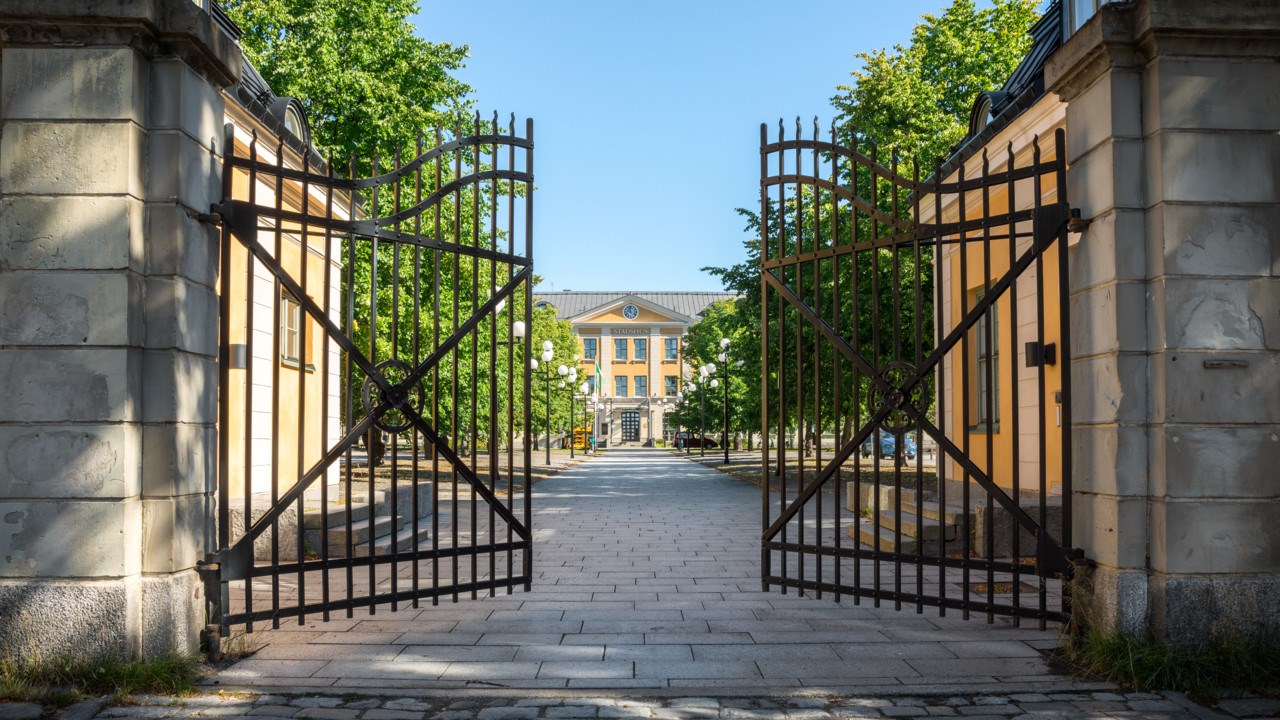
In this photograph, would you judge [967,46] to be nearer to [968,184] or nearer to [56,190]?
[968,184]

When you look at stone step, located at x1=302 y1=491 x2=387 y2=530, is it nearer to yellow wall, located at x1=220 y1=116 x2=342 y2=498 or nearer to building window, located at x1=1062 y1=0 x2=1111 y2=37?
yellow wall, located at x1=220 y1=116 x2=342 y2=498

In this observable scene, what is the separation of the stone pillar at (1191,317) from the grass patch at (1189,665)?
Answer: 8 cm

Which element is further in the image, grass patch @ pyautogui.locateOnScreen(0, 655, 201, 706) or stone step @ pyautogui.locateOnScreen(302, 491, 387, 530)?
stone step @ pyautogui.locateOnScreen(302, 491, 387, 530)

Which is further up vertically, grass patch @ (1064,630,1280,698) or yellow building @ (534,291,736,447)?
yellow building @ (534,291,736,447)

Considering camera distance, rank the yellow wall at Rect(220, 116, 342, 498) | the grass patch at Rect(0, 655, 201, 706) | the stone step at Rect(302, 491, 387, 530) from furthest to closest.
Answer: the yellow wall at Rect(220, 116, 342, 498) → the stone step at Rect(302, 491, 387, 530) → the grass patch at Rect(0, 655, 201, 706)

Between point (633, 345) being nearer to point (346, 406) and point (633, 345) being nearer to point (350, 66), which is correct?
point (350, 66)

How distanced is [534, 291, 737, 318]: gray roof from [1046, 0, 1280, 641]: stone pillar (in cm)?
9402

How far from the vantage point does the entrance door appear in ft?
274

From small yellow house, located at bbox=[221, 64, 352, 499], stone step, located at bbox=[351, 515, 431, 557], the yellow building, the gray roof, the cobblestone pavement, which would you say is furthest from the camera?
the gray roof

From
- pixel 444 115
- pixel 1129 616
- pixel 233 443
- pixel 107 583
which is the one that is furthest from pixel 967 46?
pixel 107 583

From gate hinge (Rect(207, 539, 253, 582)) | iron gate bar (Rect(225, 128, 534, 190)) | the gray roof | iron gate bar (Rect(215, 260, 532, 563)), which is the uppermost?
the gray roof

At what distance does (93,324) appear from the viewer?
502 cm

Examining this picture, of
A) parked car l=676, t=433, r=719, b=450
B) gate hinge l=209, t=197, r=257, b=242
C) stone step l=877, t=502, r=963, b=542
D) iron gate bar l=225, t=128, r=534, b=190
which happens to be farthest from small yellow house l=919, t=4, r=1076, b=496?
parked car l=676, t=433, r=719, b=450

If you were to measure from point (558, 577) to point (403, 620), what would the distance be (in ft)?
7.08
